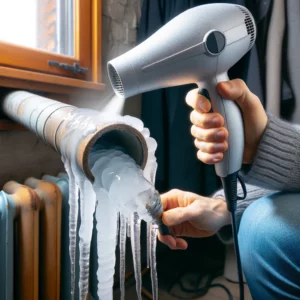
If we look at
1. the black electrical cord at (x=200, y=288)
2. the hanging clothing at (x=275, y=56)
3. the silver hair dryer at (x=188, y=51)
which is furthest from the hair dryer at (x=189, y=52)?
the black electrical cord at (x=200, y=288)

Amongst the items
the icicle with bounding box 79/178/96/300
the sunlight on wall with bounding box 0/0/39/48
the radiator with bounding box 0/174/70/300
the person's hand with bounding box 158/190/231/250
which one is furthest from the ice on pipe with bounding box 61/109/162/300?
the sunlight on wall with bounding box 0/0/39/48

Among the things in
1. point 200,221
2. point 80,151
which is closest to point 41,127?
point 80,151

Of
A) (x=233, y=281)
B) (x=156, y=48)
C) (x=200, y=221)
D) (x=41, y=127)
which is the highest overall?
(x=156, y=48)

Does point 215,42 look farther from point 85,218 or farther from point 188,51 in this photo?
point 85,218

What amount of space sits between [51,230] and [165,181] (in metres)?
0.54

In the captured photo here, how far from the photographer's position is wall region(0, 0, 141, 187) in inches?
34.5

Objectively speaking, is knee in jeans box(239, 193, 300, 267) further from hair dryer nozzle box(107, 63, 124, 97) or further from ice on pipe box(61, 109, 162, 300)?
hair dryer nozzle box(107, 63, 124, 97)

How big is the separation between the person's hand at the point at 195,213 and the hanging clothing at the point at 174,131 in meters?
0.43

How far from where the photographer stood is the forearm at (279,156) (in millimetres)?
558

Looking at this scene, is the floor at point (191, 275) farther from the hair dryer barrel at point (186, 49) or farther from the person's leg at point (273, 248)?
the hair dryer barrel at point (186, 49)

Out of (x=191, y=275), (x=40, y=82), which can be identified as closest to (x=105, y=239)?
(x=40, y=82)

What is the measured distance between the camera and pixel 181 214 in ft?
2.01

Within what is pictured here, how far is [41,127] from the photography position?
0.48 metres

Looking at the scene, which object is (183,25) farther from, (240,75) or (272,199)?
(240,75)
